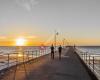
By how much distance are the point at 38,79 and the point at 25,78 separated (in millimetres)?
771

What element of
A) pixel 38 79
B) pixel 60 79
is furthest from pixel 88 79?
pixel 38 79

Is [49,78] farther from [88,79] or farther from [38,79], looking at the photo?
[88,79]

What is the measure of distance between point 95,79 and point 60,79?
2155 millimetres

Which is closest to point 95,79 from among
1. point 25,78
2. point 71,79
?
point 71,79

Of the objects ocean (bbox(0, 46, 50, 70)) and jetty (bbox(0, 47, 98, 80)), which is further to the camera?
ocean (bbox(0, 46, 50, 70))

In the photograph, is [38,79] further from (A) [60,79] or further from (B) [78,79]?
(B) [78,79]

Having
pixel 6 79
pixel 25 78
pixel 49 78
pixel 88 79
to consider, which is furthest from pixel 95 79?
pixel 6 79

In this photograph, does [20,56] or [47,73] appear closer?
[47,73]

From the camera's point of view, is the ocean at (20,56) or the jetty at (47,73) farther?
the ocean at (20,56)

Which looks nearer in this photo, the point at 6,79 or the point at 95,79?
the point at 6,79

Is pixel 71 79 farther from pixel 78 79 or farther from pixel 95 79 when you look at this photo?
pixel 95 79

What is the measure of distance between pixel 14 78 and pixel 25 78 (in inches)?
23.5

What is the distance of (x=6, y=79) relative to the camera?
12.4 meters

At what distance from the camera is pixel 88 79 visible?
13453 mm
